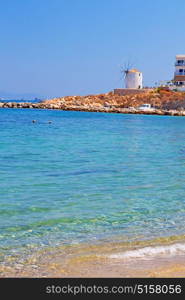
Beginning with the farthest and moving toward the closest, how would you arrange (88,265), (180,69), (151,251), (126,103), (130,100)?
(180,69) < (130,100) < (126,103) < (151,251) < (88,265)

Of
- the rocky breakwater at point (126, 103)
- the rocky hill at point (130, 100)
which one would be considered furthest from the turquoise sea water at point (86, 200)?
the rocky hill at point (130, 100)

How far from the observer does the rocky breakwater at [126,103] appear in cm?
8006

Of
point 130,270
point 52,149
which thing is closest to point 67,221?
point 130,270

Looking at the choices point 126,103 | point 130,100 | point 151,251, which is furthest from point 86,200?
point 130,100

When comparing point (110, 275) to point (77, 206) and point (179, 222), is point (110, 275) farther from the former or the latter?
point (77, 206)

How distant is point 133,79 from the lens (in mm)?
94938

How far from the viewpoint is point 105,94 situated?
93.6 m

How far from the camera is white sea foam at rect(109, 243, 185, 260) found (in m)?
6.51

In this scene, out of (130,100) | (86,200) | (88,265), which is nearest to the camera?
(88,265)

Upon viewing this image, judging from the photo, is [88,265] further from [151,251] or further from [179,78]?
[179,78]

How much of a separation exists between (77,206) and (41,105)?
83954mm

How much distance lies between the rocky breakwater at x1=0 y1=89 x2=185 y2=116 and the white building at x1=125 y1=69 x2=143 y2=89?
4.11 meters

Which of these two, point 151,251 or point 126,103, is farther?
point 126,103

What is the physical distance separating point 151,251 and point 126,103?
266 ft
